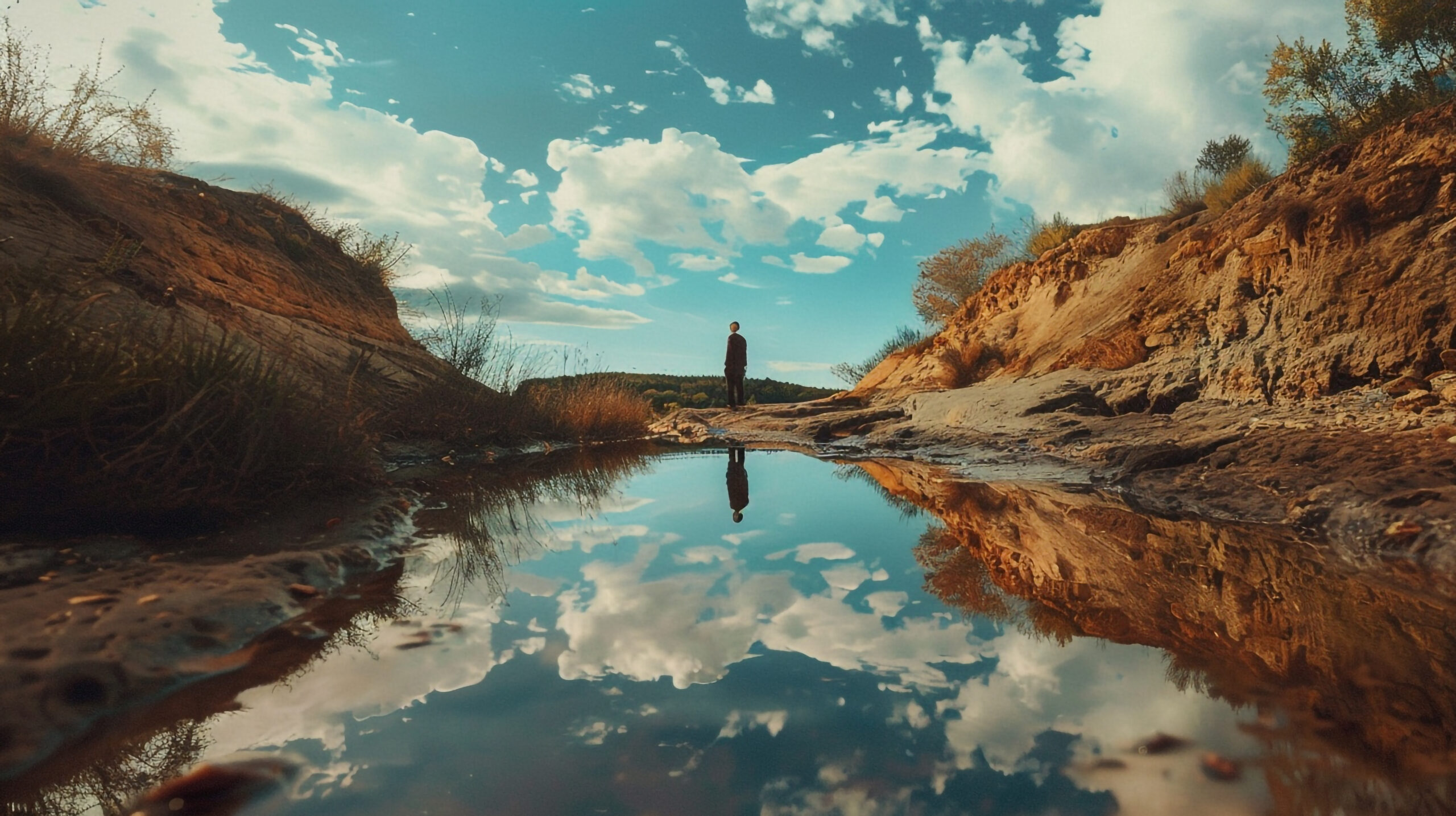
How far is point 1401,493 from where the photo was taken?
415 centimetres

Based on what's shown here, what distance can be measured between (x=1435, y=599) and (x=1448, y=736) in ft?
5.56

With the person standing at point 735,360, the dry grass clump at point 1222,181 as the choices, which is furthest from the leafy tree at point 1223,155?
the person standing at point 735,360

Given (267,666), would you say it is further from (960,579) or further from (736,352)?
(736,352)

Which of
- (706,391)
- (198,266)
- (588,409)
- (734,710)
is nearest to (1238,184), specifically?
(588,409)

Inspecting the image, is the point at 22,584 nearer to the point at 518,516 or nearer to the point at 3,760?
the point at 3,760

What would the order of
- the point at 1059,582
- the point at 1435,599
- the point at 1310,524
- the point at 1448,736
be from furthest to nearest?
1. the point at 1310,524
2. the point at 1059,582
3. the point at 1435,599
4. the point at 1448,736

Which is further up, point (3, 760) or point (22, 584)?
point (22, 584)

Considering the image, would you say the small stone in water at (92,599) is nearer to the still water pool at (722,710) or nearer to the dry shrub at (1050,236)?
the still water pool at (722,710)

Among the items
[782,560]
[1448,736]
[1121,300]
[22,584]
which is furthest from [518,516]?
[1121,300]

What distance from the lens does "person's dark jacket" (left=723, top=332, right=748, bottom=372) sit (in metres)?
19.0

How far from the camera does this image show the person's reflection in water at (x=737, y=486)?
614cm

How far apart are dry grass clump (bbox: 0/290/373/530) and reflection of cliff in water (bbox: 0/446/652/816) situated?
106cm

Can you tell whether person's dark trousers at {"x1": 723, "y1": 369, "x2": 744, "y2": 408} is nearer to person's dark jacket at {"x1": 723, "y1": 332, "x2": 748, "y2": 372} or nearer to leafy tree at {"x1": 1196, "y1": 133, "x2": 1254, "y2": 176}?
person's dark jacket at {"x1": 723, "y1": 332, "x2": 748, "y2": 372}

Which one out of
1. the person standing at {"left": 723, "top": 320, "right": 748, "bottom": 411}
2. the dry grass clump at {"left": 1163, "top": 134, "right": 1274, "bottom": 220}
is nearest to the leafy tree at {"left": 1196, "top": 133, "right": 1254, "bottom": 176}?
the dry grass clump at {"left": 1163, "top": 134, "right": 1274, "bottom": 220}
